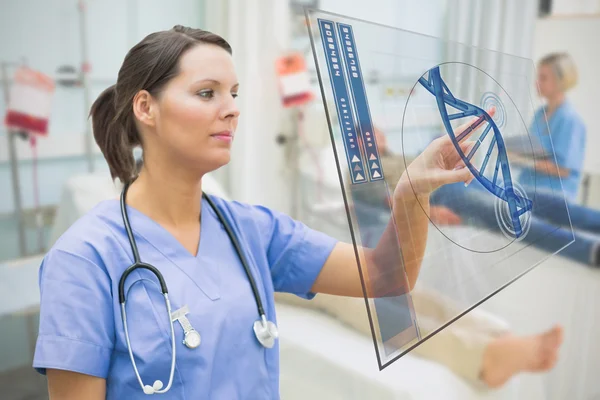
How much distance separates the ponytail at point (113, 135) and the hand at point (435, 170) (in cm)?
43

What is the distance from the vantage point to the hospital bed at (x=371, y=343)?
4.96 ft

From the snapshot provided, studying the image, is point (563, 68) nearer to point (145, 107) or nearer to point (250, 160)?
point (250, 160)

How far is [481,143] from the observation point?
919 millimetres

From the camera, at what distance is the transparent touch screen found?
717 millimetres

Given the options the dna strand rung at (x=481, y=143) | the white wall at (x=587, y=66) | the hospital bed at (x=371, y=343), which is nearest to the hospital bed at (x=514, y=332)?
the hospital bed at (x=371, y=343)

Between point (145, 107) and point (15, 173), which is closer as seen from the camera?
point (145, 107)

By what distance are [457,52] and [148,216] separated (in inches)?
22.2

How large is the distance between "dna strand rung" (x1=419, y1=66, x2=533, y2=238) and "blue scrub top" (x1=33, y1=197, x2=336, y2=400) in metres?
0.38

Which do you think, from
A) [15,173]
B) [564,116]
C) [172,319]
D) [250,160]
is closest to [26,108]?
[15,173]

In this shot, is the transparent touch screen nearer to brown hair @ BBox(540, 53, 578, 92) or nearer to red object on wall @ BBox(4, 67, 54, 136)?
brown hair @ BBox(540, 53, 578, 92)

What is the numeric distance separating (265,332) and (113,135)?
1.29ft

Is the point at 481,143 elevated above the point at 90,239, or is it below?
above

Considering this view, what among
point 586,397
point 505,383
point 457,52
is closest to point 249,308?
point 457,52

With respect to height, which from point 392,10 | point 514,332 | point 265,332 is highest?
point 392,10
